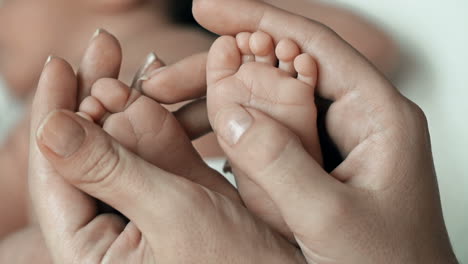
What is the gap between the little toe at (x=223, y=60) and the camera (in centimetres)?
58

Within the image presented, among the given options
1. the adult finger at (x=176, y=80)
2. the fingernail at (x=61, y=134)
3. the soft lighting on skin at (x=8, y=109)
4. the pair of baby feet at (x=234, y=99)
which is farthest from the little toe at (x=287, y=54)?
the soft lighting on skin at (x=8, y=109)

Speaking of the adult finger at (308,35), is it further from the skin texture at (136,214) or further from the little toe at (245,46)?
the skin texture at (136,214)

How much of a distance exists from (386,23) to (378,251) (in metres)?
0.58

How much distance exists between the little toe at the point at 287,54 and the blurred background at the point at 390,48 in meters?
0.30

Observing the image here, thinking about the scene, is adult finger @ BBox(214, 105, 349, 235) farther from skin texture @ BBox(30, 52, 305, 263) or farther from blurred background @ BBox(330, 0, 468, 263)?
blurred background @ BBox(330, 0, 468, 263)

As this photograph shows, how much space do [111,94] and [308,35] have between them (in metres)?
0.22

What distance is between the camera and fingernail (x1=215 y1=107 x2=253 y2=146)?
1.61 feet

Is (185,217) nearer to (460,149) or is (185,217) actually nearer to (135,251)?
(135,251)

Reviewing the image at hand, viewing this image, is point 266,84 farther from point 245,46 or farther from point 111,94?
point 111,94

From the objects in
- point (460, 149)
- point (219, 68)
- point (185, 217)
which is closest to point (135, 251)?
point (185, 217)

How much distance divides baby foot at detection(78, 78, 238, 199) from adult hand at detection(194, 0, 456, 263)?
0.35ft

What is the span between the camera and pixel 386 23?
0.98 m

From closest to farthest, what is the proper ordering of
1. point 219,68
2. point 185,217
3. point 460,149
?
point 185,217
point 219,68
point 460,149

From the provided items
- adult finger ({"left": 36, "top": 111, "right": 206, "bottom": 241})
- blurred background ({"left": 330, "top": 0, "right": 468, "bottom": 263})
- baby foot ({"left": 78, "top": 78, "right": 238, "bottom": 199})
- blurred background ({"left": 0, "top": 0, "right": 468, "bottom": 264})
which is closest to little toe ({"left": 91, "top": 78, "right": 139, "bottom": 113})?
baby foot ({"left": 78, "top": 78, "right": 238, "bottom": 199})
